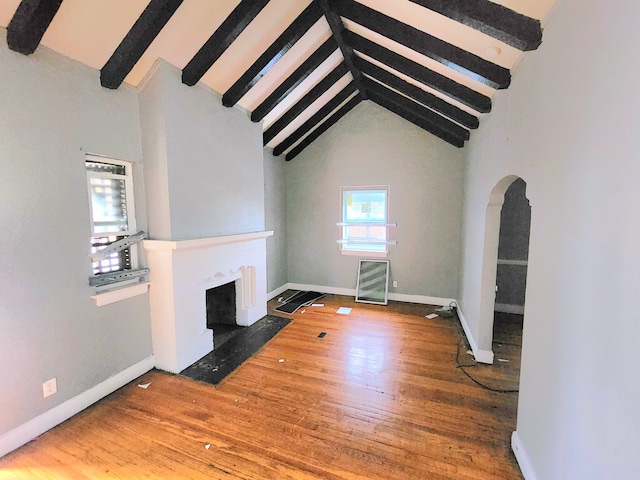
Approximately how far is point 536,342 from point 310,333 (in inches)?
103

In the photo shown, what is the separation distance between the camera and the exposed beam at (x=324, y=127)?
4.83 meters

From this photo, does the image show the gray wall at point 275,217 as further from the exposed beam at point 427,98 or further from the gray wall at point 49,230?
the gray wall at point 49,230

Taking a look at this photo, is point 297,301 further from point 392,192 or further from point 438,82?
point 438,82

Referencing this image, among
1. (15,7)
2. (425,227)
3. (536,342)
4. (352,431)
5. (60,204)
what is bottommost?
(352,431)

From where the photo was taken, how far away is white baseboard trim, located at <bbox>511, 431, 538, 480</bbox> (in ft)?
5.45

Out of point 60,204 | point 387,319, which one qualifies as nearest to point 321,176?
point 387,319

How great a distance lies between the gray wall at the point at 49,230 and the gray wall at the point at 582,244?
324 centimetres

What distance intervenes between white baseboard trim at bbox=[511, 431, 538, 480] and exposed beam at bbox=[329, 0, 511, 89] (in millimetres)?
2582

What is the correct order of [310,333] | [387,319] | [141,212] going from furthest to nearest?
[387,319] → [310,333] → [141,212]

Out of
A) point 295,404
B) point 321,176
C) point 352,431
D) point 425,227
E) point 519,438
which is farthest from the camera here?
point 321,176

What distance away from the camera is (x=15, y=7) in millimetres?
1788

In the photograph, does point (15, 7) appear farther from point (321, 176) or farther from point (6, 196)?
point (321, 176)

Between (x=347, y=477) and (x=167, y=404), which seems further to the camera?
(x=167, y=404)

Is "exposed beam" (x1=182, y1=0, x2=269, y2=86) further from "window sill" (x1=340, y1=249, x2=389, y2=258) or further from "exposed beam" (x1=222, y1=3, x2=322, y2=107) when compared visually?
"window sill" (x1=340, y1=249, x2=389, y2=258)
